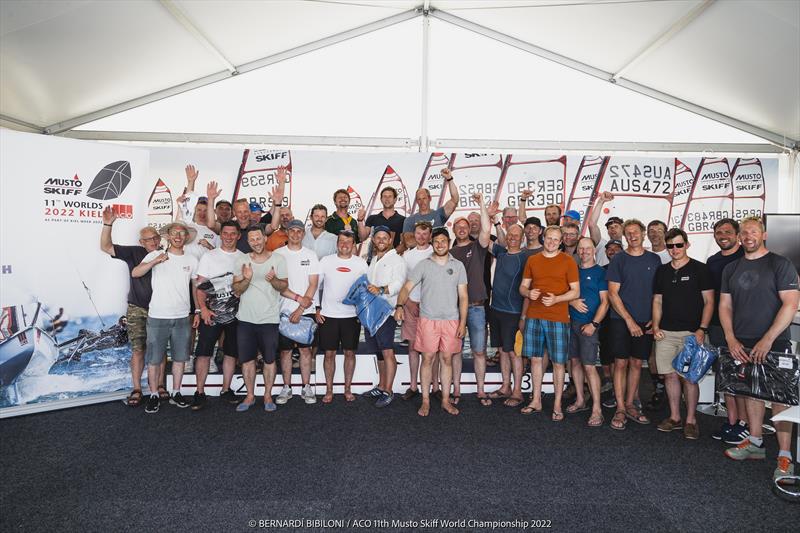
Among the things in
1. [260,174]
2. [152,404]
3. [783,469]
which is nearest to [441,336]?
[783,469]

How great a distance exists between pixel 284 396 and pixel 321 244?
1423mm

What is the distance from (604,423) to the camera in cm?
348

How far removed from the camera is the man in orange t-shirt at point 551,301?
11.3 ft

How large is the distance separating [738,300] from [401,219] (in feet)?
9.27

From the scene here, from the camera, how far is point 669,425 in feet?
11.0

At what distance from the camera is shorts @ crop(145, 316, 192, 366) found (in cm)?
371

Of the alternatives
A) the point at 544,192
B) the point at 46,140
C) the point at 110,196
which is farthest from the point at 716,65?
the point at 46,140

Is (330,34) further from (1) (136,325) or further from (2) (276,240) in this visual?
(1) (136,325)

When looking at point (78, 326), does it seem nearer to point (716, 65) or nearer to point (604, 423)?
point (604, 423)

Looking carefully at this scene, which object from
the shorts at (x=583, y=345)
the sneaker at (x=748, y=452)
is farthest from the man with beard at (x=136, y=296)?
the sneaker at (x=748, y=452)

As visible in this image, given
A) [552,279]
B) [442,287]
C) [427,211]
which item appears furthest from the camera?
[427,211]

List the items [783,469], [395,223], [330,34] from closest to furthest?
[783,469], [395,223], [330,34]

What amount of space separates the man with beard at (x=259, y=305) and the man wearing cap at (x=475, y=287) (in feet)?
5.16

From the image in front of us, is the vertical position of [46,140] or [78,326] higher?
[46,140]
